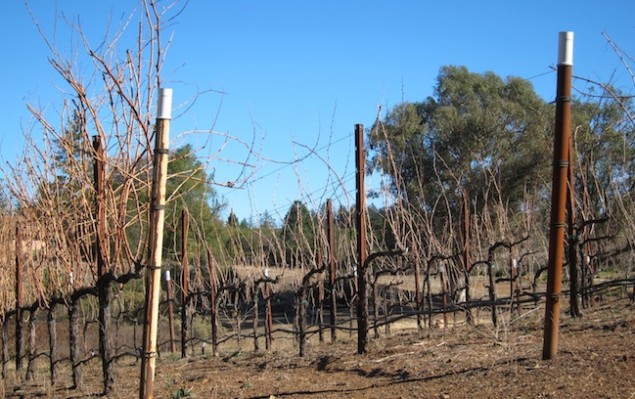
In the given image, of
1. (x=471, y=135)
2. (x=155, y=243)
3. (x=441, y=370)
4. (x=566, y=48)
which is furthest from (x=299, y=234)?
(x=471, y=135)

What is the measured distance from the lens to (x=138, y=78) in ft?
18.5

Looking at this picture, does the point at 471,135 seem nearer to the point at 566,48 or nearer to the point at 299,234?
the point at 299,234

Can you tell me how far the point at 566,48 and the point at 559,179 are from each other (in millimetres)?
1023

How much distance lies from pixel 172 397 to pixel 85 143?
2.45m

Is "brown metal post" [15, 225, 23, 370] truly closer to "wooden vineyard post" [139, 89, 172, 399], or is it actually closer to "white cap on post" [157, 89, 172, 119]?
"wooden vineyard post" [139, 89, 172, 399]

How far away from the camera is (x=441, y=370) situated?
654cm

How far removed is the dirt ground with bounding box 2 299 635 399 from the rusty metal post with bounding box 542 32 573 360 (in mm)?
547

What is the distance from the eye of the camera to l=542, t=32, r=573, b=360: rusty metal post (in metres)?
5.82

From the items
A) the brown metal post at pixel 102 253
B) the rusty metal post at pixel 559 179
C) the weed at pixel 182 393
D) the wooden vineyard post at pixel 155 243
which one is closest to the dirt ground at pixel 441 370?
the weed at pixel 182 393

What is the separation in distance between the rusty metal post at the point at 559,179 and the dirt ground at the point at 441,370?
0.55m

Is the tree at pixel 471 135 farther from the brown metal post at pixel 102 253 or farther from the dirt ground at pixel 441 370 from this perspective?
the brown metal post at pixel 102 253

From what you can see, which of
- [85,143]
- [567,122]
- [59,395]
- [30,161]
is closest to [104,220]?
[85,143]

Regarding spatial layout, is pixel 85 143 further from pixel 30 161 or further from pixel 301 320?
pixel 301 320

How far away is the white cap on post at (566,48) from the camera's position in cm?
580
